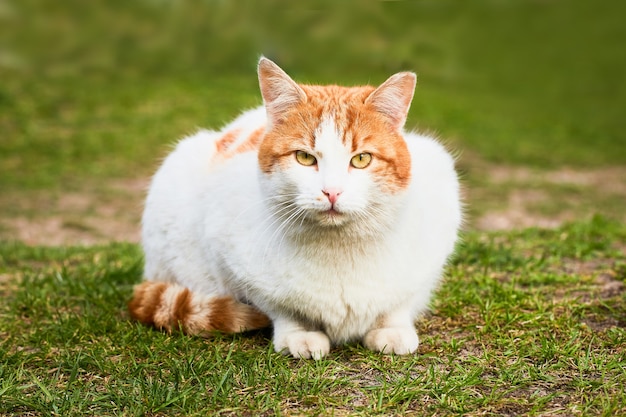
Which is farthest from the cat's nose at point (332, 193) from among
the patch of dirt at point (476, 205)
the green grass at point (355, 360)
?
the patch of dirt at point (476, 205)

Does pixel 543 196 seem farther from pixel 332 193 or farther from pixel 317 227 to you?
pixel 332 193

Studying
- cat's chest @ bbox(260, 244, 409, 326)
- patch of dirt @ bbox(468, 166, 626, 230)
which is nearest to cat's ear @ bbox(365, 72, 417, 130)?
cat's chest @ bbox(260, 244, 409, 326)

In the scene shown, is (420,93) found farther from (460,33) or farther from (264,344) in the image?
(264,344)

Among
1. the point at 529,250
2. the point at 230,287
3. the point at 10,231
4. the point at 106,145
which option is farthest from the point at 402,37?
the point at 230,287

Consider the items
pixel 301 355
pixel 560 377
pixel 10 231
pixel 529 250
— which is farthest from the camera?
pixel 10 231

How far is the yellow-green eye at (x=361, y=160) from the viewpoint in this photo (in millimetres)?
2934

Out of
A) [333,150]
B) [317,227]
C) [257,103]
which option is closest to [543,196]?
[257,103]

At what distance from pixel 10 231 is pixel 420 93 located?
772cm

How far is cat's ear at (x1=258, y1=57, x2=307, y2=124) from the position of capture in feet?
10.1

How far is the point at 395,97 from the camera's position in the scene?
3.06 metres

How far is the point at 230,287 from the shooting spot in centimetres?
353

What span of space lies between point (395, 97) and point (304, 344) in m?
1.06

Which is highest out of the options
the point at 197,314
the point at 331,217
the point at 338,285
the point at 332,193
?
the point at 332,193

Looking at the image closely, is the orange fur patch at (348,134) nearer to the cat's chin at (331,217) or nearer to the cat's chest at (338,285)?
the cat's chin at (331,217)
